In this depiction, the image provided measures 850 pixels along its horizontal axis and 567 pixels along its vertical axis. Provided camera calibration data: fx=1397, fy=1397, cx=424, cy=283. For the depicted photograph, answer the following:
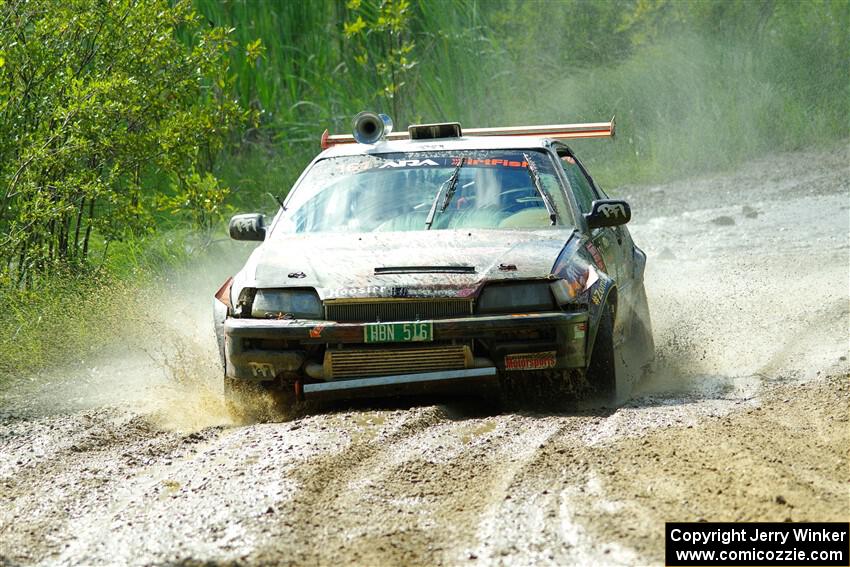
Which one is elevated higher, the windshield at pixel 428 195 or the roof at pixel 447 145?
the roof at pixel 447 145

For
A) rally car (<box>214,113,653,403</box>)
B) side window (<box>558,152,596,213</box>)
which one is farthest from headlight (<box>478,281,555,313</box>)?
side window (<box>558,152,596,213</box>)

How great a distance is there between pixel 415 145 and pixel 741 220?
28.2 feet

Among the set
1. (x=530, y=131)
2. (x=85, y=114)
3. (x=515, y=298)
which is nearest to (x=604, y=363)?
(x=515, y=298)

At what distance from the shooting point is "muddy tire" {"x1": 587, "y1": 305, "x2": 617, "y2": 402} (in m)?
7.04

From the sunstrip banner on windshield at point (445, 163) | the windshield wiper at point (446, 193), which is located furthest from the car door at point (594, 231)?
the windshield wiper at point (446, 193)

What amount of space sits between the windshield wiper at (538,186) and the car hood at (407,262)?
0.25m

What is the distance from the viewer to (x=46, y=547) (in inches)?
192

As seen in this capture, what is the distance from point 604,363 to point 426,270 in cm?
103

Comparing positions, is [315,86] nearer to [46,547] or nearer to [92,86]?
[92,86]

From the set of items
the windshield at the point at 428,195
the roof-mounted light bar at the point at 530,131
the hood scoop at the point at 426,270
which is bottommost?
the hood scoop at the point at 426,270

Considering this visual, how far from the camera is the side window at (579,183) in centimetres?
819

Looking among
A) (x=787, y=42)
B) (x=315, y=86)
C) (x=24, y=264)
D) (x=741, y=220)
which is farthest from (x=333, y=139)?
(x=787, y=42)

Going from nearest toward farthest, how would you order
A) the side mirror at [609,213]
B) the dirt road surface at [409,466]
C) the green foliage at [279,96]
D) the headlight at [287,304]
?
the dirt road surface at [409,466] < the headlight at [287,304] < the side mirror at [609,213] < the green foliage at [279,96]

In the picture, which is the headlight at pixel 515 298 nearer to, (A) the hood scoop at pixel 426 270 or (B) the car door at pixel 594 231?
(A) the hood scoop at pixel 426 270
